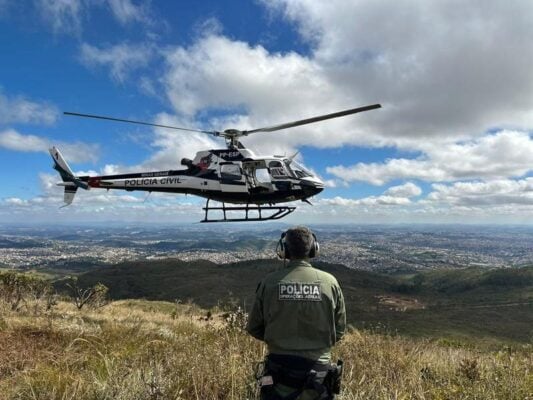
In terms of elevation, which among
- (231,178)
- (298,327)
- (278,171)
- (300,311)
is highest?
(278,171)

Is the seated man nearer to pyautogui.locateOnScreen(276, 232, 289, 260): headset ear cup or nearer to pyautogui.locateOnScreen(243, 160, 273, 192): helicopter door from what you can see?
pyautogui.locateOnScreen(276, 232, 289, 260): headset ear cup

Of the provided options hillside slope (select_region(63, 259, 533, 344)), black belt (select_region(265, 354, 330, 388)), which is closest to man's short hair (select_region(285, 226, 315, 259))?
black belt (select_region(265, 354, 330, 388))

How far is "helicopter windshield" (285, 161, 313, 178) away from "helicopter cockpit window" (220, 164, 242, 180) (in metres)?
2.49

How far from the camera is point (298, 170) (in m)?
19.9

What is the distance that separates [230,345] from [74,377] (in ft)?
7.18

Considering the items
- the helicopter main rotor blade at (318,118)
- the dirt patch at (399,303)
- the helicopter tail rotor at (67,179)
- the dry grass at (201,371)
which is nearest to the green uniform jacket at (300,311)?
the dry grass at (201,371)

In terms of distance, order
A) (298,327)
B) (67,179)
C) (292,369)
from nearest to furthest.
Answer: (292,369)
(298,327)
(67,179)

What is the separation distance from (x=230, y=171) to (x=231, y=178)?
0.38 m

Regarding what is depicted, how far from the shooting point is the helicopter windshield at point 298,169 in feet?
65.0

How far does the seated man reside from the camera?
4.29m

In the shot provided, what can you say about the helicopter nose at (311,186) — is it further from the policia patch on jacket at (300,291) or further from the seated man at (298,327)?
the policia patch on jacket at (300,291)

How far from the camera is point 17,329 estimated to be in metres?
7.87

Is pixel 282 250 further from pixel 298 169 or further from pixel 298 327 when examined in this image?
pixel 298 169

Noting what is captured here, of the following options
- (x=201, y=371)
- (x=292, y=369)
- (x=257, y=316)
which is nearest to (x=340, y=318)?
(x=292, y=369)
